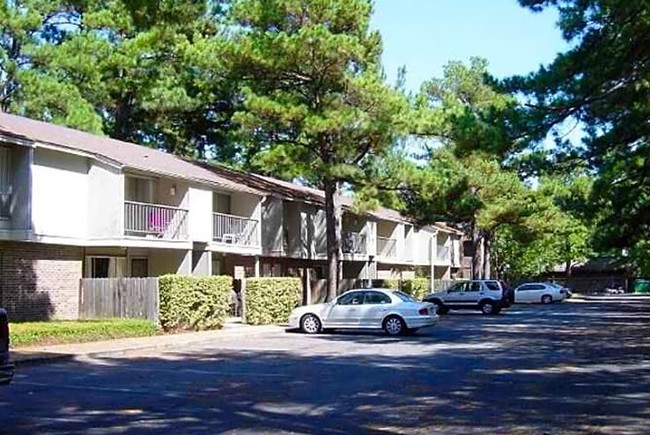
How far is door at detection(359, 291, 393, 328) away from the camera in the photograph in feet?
89.2

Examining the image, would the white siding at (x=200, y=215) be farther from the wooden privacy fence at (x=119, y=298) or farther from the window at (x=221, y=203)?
the wooden privacy fence at (x=119, y=298)

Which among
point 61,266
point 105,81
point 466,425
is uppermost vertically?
point 105,81

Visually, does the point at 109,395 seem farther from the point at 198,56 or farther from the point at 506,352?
the point at 198,56

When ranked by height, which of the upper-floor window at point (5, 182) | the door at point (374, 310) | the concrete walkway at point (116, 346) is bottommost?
the concrete walkway at point (116, 346)

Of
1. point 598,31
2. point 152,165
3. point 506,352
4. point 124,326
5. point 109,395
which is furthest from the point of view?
point 152,165

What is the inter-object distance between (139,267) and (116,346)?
12.4 metres

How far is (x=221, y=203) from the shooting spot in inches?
1540

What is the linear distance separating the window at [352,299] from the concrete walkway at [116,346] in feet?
8.04

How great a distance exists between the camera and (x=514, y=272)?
86375 mm

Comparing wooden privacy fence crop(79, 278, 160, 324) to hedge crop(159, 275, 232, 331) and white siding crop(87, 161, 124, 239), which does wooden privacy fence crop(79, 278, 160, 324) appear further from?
white siding crop(87, 161, 124, 239)

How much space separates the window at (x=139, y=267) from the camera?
33812mm

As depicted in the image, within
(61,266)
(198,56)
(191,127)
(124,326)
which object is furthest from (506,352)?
(191,127)

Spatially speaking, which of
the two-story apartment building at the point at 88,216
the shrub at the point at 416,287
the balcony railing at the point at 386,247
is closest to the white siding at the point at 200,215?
the two-story apartment building at the point at 88,216

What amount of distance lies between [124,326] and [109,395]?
11.5 meters
